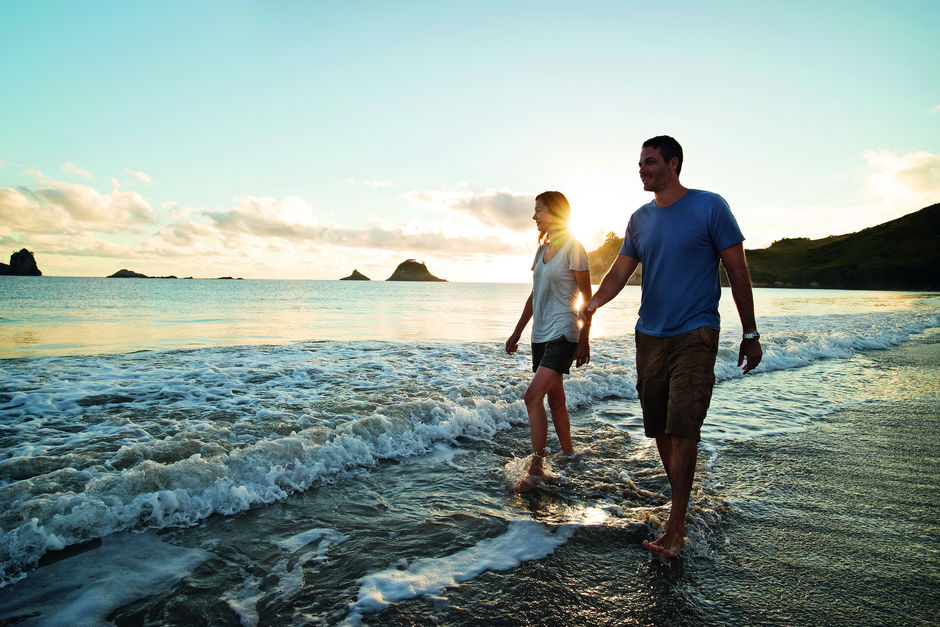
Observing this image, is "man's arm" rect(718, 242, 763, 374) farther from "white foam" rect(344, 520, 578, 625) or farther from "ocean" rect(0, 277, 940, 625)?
"white foam" rect(344, 520, 578, 625)

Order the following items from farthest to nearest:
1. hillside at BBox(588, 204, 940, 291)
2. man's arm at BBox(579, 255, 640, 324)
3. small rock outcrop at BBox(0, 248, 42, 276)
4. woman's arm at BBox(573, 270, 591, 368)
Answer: small rock outcrop at BBox(0, 248, 42, 276) → hillside at BBox(588, 204, 940, 291) → woman's arm at BBox(573, 270, 591, 368) → man's arm at BBox(579, 255, 640, 324)

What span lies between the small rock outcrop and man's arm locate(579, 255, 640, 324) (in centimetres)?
15294

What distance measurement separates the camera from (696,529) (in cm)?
338

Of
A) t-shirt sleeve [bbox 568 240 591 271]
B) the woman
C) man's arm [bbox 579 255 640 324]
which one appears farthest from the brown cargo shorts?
t-shirt sleeve [bbox 568 240 591 271]

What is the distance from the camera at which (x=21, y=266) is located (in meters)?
114

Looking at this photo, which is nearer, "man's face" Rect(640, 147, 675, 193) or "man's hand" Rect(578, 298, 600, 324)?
"man's face" Rect(640, 147, 675, 193)

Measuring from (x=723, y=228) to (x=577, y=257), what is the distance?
4.94 ft

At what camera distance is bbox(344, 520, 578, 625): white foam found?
2686 mm

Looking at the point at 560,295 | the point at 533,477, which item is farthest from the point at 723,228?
the point at 533,477

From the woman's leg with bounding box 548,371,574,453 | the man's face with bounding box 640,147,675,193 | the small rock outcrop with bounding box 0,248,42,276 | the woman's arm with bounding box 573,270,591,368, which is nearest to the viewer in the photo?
the man's face with bounding box 640,147,675,193

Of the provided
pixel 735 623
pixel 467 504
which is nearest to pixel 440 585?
pixel 467 504

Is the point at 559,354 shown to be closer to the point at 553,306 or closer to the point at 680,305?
the point at 553,306

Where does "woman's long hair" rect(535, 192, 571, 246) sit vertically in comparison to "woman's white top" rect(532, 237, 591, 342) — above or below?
above

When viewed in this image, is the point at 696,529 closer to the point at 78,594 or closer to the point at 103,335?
the point at 78,594
